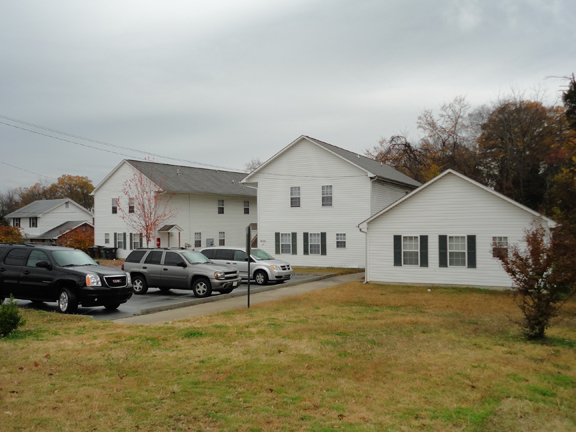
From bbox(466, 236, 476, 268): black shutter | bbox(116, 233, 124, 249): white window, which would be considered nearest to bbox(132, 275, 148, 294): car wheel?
bbox(466, 236, 476, 268): black shutter

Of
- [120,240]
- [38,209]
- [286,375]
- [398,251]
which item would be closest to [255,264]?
[398,251]

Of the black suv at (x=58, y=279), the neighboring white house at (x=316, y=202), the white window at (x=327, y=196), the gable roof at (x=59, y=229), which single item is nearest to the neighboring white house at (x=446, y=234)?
the neighboring white house at (x=316, y=202)

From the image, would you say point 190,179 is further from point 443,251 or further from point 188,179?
point 443,251

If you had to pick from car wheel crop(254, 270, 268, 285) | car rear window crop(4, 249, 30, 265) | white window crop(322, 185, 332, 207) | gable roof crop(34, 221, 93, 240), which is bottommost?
car wheel crop(254, 270, 268, 285)

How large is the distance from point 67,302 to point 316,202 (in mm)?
20212

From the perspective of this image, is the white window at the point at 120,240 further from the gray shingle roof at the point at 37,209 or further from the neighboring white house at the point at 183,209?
the gray shingle roof at the point at 37,209

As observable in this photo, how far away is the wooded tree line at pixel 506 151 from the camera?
131 ft

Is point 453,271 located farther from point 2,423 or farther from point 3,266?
point 2,423

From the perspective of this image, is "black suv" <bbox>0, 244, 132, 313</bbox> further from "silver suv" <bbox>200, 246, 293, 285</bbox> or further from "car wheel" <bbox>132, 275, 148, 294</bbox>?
"silver suv" <bbox>200, 246, 293, 285</bbox>

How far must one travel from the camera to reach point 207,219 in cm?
4175

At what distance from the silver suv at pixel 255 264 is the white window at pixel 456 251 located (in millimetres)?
7406

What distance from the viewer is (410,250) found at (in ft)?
75.5

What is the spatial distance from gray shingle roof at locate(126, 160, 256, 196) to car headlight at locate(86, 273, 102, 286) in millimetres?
25042

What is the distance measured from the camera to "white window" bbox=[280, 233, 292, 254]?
32781 mm
